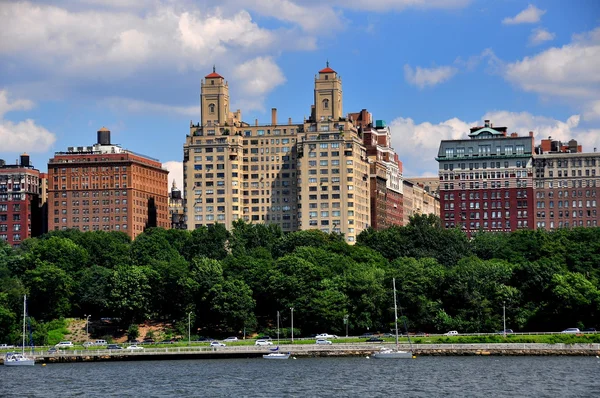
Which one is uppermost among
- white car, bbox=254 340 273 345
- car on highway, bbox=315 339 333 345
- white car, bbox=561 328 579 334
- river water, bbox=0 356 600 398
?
white car, bbox=561 328 579 334

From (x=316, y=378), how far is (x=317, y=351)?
29.6m

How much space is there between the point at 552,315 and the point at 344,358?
36.4 m

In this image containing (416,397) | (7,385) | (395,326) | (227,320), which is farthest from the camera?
(227,320)

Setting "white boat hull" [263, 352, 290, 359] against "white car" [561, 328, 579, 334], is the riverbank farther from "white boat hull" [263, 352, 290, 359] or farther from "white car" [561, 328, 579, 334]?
"white car" [561, 328, 579, 334]

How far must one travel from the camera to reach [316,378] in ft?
457

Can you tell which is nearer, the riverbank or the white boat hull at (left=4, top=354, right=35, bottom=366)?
the riverbank

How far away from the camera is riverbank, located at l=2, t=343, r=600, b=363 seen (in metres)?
163

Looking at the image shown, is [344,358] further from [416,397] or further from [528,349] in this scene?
[416,397]

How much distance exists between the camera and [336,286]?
190625mm

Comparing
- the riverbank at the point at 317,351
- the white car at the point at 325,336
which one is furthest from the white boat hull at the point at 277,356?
the white car at the point at 325,336

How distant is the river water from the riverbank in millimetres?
2670

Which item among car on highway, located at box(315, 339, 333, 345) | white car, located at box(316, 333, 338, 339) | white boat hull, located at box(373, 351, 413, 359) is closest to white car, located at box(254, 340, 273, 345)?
white car, located at box(316, 333, 338, 339)

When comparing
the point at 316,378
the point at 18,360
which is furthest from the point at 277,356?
the point at 18,360

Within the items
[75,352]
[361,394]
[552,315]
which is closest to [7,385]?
[75,352]
